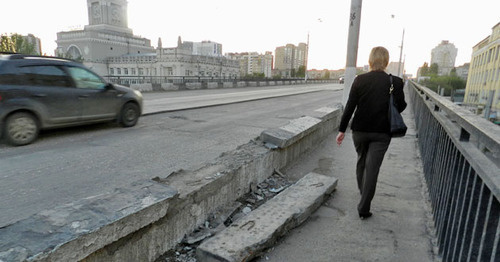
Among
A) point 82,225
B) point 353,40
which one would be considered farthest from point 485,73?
point 82,225

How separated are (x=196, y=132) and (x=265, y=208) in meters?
4.83

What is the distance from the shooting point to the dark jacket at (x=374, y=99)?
11.8ft

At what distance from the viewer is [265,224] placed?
3.29 m

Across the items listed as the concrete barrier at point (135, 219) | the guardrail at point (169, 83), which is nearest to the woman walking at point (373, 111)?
the concrete barrier at point (135, 219)

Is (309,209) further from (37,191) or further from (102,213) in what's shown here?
(37,191)

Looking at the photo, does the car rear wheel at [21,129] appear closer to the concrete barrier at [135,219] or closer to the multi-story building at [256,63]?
the concrete barrier at [135,219]

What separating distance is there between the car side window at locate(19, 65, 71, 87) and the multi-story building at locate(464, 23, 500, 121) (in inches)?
2807

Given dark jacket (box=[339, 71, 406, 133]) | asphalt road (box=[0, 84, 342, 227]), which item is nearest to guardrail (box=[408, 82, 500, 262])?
dark jacket (box=[339, 71, 406, 133])

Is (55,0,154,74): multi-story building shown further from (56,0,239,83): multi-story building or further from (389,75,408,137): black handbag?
(389,75,408,137): black handbag

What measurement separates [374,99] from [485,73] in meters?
96.7

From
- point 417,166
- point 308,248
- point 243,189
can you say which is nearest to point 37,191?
point 243,189

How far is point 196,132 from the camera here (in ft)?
26.7

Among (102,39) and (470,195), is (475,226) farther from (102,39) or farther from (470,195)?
(102,39)

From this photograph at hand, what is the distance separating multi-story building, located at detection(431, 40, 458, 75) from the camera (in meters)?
146
